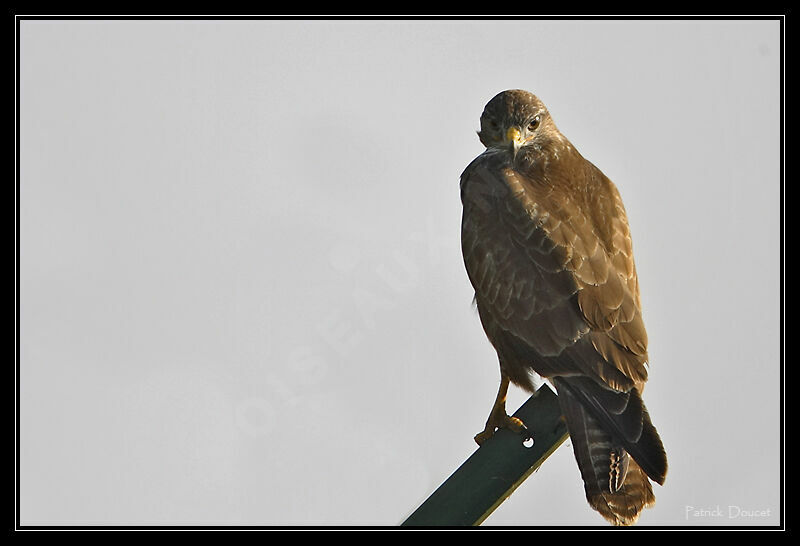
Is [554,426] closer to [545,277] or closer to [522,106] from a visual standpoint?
[545,277]

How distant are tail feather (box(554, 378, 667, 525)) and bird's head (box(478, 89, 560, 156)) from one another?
7.09ft

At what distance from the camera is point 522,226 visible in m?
6.42

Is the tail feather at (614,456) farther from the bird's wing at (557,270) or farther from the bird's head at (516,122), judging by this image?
the bird's head at (516,122)

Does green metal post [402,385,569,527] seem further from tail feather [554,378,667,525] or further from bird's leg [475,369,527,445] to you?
bird's leg [475,369,527,445]

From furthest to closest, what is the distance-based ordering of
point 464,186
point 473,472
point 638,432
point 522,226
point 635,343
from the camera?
point 464,186
point 522,226
point 635,343
point 638,432
point 473,472

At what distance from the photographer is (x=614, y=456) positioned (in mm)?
5566

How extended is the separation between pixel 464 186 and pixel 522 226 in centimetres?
70

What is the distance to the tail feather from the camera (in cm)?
552

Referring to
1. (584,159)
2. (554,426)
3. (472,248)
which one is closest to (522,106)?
(584,159)

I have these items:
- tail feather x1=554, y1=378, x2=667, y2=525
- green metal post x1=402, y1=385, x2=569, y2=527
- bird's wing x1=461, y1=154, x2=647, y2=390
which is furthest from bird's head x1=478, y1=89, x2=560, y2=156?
green metal post x1=402, y1=385, x2=569, y2=527

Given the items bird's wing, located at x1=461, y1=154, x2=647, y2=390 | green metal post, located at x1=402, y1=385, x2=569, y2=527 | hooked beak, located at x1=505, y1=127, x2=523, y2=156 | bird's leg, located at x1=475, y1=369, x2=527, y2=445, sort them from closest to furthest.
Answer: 1. green metal post, located at x1=402, y1=385, x2=569, y2=527
2. bird's wing, located at x1=461, y1=154, x2=647, y2=390
3. bird's leg, located at x1=475, y1=369, x2=527, y2=445
4. hooked beak, located at x1=505, y1=127, x2=523, y2=156

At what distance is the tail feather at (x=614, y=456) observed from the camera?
5516 millimetres

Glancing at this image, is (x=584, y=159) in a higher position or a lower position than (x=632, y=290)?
A: higher

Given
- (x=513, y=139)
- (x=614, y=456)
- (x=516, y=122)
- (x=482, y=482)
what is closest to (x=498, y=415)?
(x=614, y=456)
